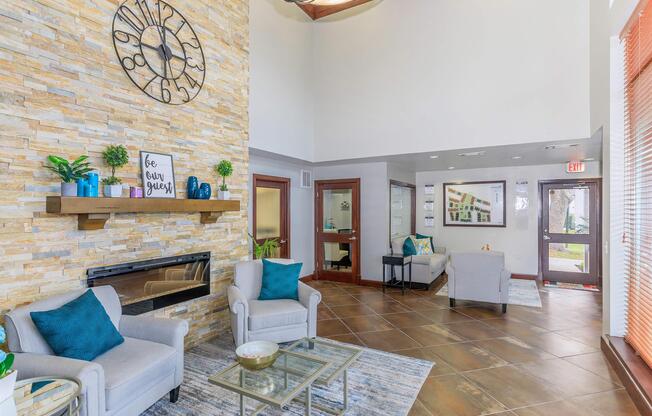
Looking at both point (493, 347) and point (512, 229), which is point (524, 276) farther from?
point (493, 347)

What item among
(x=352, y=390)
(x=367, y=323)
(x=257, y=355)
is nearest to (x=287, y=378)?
(x=257, y=355)

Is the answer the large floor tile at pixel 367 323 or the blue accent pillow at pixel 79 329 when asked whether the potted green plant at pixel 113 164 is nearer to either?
the blue accent pillow at pixel 79 329

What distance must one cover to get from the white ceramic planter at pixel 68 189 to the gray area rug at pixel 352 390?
5.50 feet

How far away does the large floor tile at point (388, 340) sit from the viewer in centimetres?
344

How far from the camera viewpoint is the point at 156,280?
3.12 meters

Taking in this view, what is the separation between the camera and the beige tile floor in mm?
2455

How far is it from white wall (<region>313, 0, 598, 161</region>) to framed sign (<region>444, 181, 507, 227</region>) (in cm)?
266

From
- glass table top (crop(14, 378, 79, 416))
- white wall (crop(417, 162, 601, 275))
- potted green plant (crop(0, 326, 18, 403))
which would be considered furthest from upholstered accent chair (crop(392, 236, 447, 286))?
potted green plant (crop(0, 326, 18, 403))

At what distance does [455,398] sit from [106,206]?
10.1 ft

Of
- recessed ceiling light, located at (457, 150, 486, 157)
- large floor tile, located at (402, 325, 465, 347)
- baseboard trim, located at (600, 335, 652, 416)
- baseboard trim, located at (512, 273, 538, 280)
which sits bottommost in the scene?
large floor tile, located at (402, 325, 465, 347)

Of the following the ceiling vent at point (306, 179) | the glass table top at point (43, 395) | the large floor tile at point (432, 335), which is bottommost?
the large floor tile at point (432, 335)

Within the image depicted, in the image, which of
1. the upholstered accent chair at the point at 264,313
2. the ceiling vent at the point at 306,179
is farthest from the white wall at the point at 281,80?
the upholstered accent chair at the point at 264,313

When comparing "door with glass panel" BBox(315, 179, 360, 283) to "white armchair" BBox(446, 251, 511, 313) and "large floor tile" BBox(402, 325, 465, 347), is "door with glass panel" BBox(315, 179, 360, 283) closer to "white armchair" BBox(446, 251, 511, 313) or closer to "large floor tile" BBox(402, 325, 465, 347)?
"white armchair" BBox(446, 251, 511, 313)

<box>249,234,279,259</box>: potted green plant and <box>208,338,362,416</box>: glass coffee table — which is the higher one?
<box>249,234,279,259</box>: potted green plant
